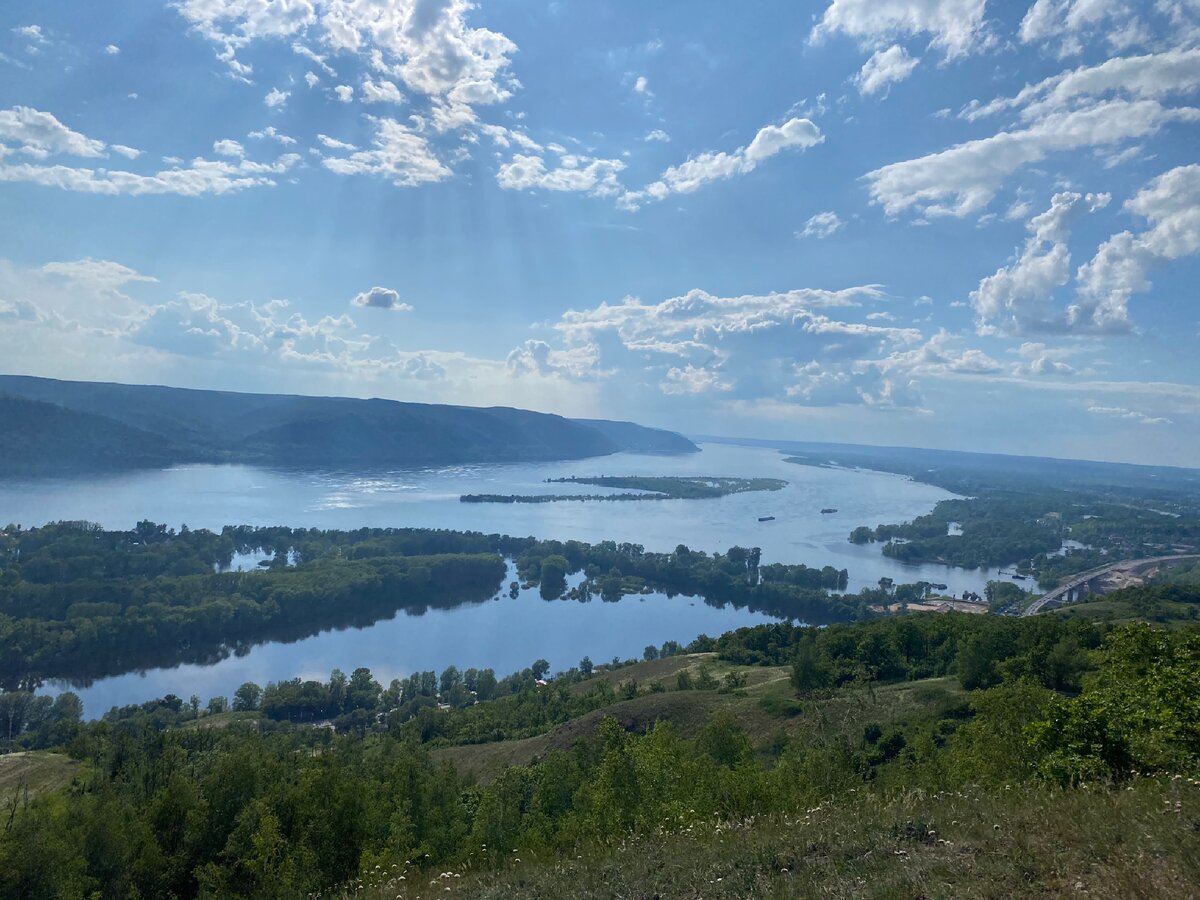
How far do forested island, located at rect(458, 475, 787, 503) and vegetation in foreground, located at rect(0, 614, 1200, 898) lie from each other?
106 m

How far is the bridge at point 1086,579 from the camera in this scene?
2527 inches

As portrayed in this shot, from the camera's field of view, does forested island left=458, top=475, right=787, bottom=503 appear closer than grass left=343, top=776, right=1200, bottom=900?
No

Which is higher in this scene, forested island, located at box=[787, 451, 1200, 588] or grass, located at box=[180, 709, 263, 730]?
forested island, located at box=[787, 451, 1200, 588]

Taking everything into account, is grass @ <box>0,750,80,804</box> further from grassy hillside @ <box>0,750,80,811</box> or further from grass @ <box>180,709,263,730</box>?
grass @ <box>180,709,263,730</box>

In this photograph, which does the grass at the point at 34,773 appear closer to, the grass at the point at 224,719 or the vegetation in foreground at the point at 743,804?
the vegetation in foreground at the point at 743,804

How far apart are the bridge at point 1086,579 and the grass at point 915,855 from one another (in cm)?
6401

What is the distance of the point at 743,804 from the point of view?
9.38 metres


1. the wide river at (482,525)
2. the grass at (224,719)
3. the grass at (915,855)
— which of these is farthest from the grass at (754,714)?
the wide river at (482,525)

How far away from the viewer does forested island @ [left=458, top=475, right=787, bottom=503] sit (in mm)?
134375

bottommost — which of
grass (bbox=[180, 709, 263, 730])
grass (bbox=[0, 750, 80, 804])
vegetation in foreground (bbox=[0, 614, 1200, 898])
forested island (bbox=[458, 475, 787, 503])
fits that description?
grass (bbox=[180, 709, 263, 730])

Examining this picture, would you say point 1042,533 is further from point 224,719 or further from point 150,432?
point 150,432

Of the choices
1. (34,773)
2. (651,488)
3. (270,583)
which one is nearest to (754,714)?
(34,773)

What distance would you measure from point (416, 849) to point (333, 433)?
19538cm

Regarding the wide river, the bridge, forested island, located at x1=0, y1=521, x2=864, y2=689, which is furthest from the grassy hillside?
the bridge
